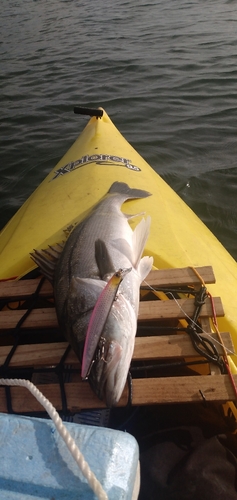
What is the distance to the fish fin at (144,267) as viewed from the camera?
2799mm

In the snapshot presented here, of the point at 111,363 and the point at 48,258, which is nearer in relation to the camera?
the point at 111,363

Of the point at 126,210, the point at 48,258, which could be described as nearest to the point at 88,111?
the point at 126,210

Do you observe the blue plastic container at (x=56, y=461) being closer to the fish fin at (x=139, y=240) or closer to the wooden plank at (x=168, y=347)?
the wooden plank at (x=168, y=347)

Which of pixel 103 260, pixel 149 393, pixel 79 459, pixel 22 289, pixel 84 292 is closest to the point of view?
pixel 79 459

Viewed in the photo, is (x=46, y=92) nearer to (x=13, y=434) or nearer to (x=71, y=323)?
(x=71, y=323)

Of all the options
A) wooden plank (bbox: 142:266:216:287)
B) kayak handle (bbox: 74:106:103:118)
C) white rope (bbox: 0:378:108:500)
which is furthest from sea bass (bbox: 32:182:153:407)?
kayak handle (bbox: 74:106:103:118)

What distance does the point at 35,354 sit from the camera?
8.54 ft

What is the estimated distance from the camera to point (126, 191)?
3936 mm

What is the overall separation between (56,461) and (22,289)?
1.75 meters

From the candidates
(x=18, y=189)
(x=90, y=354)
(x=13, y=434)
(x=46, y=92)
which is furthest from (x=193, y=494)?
(x=46, y=92)

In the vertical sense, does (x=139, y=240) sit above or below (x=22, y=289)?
above

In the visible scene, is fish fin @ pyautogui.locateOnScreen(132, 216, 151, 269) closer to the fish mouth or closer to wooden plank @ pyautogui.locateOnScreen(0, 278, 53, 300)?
wooden plank @ pyautogui.locateOnScreen(0, 278, 53, 300)

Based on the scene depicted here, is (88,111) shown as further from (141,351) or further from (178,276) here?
(141,351)

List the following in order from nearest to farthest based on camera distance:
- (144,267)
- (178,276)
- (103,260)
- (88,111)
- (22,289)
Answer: (103,260) → (144,267) → (178,276) → (22,289) → (88,111)
